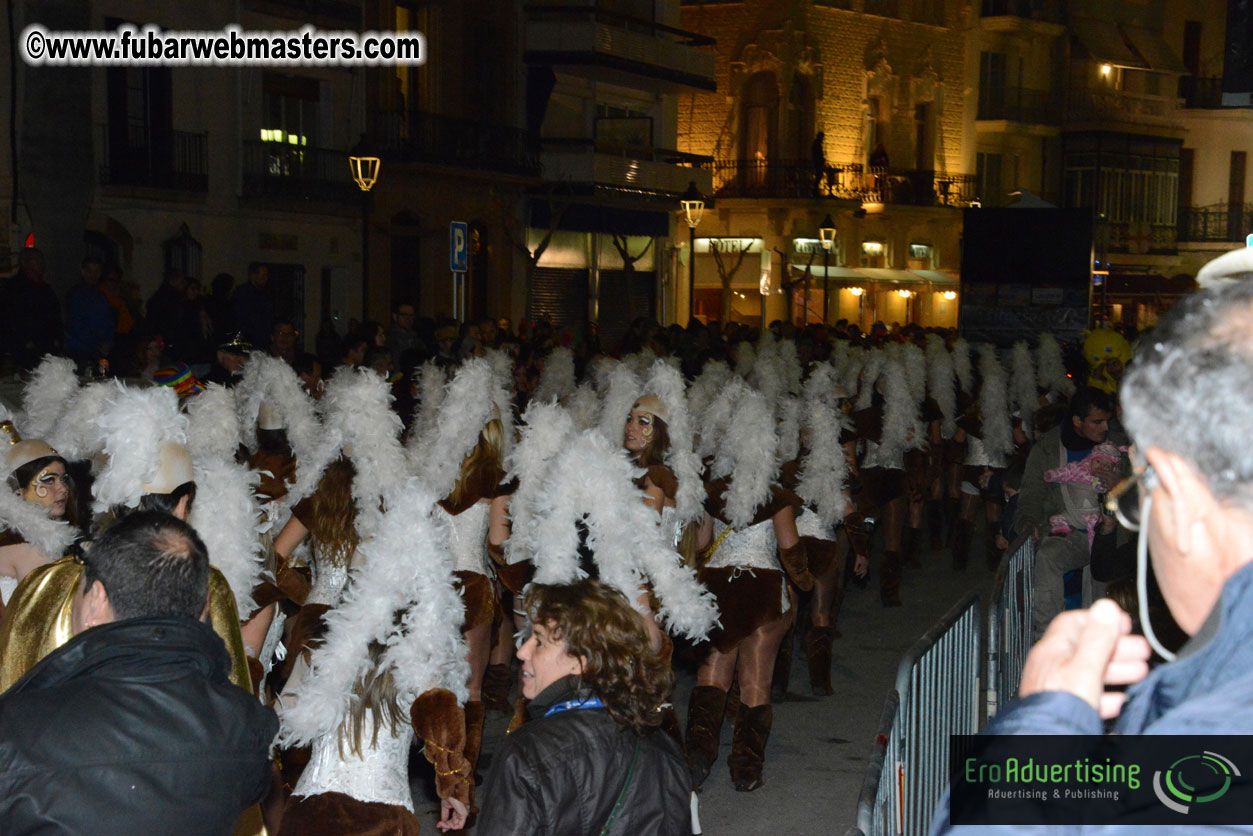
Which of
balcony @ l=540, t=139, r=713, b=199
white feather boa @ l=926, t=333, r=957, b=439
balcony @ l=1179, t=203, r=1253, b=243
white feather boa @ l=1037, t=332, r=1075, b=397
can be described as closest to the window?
balcony @ l=1179, t=203, r=1253, b=243

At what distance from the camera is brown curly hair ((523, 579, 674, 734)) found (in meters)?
3.62

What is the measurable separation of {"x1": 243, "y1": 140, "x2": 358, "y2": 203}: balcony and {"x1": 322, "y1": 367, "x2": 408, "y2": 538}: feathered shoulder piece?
1806 centimetres

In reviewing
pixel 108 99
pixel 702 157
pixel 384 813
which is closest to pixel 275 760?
pixel 384 813

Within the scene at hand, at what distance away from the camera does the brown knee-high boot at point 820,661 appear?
8867mm

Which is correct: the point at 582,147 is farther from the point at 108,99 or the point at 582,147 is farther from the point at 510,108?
the point at 108,99

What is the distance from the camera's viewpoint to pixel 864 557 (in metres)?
9.52

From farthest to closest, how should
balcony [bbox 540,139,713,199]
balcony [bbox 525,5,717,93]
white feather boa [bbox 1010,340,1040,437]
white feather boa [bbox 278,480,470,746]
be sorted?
balcony [bbox 540,139,713,199], balcony [bbox 525,5,717,93], white feather boa [bbox 1010,340,1040,437], white feather boa [bbox 278,480,470,746]

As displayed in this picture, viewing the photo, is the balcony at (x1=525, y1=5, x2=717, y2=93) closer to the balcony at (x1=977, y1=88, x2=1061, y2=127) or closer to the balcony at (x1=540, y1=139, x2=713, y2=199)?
the balcony at (x1=540, y1=139, x2=713, y2=199)

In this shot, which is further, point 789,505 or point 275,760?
point 789,505

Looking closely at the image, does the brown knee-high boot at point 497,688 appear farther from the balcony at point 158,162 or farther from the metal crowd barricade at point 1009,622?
the balcony at point 158,162

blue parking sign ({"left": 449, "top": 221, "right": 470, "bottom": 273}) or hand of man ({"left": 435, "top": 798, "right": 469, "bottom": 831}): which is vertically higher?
blue parking sign ({"left": 449, "top": 221, "right": 470, "bottom": 273})

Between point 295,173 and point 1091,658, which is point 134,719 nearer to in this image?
point 1091,658

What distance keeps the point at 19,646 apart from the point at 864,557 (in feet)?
21.6

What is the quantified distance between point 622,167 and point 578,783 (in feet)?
98.2
